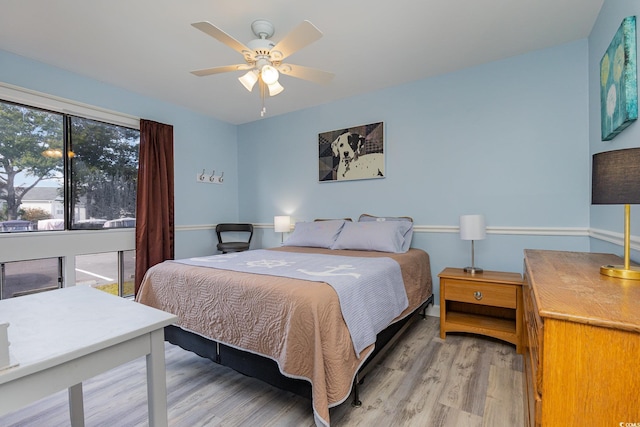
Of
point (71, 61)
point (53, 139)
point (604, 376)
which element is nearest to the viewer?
point (604, 376)

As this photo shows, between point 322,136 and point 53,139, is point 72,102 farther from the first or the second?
point 322,136

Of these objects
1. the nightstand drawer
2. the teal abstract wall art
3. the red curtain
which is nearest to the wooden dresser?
the teal abstract wall art

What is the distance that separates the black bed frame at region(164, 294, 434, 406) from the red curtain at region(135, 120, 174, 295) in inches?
63.7

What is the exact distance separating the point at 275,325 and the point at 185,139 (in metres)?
3.42

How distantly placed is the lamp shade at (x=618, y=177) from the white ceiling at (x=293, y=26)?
1.54 meters

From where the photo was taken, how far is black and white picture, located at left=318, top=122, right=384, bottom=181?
3.47m

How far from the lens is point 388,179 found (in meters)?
3.44

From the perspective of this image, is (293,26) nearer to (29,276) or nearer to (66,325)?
(66,325)

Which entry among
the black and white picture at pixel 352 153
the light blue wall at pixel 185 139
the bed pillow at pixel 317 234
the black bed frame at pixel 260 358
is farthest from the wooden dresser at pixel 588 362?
the light blue wall at pixel 185 139

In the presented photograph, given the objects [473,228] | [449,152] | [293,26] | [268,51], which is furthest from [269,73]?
[473,228]

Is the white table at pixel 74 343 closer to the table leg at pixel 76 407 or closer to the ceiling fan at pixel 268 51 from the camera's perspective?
the table leg at pixel 76 407

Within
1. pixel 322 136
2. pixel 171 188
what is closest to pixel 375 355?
pixel 322 136

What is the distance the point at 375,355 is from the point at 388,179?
2.09 metres

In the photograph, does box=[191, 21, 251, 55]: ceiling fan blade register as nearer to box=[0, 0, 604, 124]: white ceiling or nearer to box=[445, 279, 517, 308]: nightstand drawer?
box=[0, 0, 604, 124]: white ceiling
